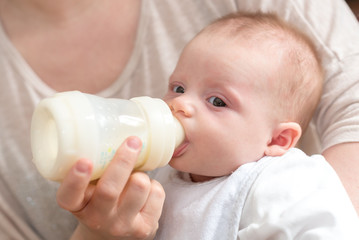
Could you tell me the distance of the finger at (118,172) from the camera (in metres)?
0.78

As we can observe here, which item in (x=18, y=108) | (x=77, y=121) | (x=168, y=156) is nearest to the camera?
(x=77, y=121)

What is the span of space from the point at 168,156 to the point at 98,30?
53 centimetres

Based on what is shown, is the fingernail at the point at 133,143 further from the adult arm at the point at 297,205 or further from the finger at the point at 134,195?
the adult arm at the point at 297,205

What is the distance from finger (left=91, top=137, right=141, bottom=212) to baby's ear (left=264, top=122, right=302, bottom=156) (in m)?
0.33

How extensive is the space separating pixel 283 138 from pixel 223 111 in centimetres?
15

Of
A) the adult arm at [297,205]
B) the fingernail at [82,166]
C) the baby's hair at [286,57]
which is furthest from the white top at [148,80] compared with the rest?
the fingernail at [82,166]

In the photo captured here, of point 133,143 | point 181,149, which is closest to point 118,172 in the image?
point 133,143

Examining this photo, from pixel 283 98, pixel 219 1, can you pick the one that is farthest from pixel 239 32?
pixel 219 1

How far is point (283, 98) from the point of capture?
3.33ft

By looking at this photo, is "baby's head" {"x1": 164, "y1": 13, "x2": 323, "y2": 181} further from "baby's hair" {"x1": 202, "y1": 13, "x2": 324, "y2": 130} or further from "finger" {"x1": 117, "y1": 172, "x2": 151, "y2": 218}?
"finger" {"x1": 117, "y1": 172, "x2": 151, "y2": 218}

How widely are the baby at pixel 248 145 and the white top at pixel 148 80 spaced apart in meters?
0.16

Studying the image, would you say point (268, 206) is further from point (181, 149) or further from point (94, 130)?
point (94, 130)

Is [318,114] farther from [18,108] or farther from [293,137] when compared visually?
[18,108]

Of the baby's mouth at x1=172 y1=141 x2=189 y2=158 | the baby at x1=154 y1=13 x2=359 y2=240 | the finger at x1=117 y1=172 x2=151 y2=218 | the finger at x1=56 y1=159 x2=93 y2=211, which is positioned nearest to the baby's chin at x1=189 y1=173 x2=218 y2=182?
the baby at x1=154 y1=13 x2=359 y2=240
